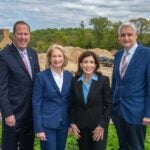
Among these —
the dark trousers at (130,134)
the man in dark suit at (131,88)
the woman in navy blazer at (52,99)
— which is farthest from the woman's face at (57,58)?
the dark trousers at (130,134)

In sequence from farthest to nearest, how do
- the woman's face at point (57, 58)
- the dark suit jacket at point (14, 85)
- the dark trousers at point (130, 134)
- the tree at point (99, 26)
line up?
the tree at point (99, 26)
the dark trousers at point (130, 134)
the dark suit jacket at point (14, 85)
the woman's face at point (57, 58)

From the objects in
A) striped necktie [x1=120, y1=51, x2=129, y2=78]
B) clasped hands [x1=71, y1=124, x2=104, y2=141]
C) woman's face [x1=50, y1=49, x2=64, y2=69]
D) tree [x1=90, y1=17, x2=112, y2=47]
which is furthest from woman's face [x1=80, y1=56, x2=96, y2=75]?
tree [x1=90, y1=17, x2=112, y2=47]

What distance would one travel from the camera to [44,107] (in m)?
5.29

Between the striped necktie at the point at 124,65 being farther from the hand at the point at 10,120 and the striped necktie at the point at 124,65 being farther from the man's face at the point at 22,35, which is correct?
the hand at the point at 10,120

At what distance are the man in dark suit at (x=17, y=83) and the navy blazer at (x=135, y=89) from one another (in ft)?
3.51

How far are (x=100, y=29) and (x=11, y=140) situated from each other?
7534cm

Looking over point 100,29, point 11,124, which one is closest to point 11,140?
point 11,124

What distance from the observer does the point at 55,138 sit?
17.5ft

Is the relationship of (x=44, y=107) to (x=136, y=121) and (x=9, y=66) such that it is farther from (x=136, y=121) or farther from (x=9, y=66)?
(x=136, y=121)

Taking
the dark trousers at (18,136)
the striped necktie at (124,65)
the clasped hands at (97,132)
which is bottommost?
the dark trousers at (18,136)

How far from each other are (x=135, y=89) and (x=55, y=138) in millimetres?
1110

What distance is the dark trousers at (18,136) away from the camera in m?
5.52

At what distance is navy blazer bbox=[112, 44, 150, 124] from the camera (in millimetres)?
5262

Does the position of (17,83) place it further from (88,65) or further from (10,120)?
(88,65)
